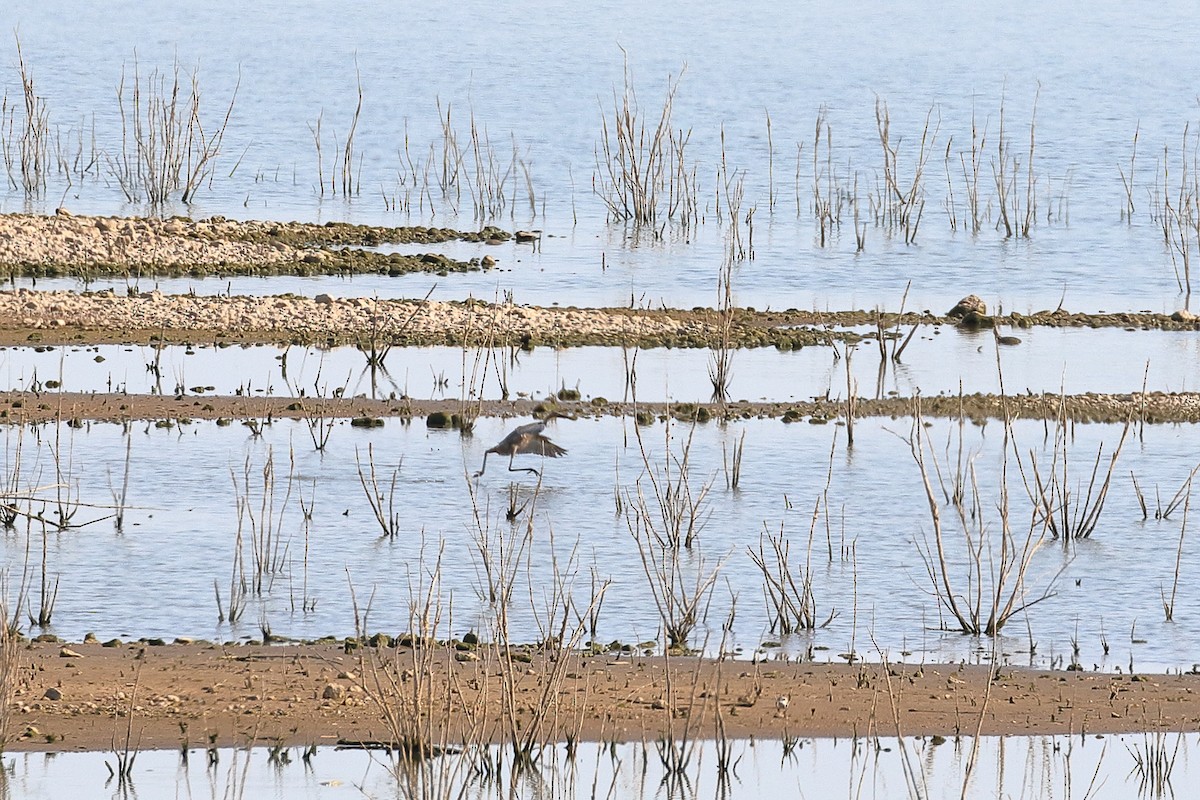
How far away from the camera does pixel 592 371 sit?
1947 centimetres

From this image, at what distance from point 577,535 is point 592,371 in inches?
249

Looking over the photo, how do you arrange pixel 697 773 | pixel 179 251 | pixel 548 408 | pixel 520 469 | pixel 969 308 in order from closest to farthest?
pixel 697 773 → pixel 520 469 → pixel 548 408 → pixel 969 308 → pixel 179 251

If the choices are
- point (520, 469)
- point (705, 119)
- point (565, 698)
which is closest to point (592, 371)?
point (520, 469)

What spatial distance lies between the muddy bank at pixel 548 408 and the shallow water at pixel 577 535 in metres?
0.23

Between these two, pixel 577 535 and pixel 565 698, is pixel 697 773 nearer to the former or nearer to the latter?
pixel 565 698

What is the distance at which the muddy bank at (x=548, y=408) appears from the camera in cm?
1675

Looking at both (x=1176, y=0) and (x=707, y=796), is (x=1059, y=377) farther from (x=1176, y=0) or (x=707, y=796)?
(x=1176, y=0)

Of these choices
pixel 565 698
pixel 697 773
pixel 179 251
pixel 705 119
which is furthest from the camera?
pixel 705 119

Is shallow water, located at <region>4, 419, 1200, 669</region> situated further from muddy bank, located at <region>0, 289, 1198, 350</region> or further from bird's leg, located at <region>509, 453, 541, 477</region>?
muddy bank, located at <region>0, 289, 1198, 350</region>

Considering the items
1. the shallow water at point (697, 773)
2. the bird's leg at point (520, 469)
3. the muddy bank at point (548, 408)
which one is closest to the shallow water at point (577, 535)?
the bird's leg at point (520, 469)

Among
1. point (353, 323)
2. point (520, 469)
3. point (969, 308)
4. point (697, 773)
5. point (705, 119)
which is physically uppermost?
point (697, 773)

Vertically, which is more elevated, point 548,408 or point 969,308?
point 548,408

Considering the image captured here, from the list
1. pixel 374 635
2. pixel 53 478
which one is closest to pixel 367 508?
pixel 53 478

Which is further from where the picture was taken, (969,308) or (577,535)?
(969,308)
